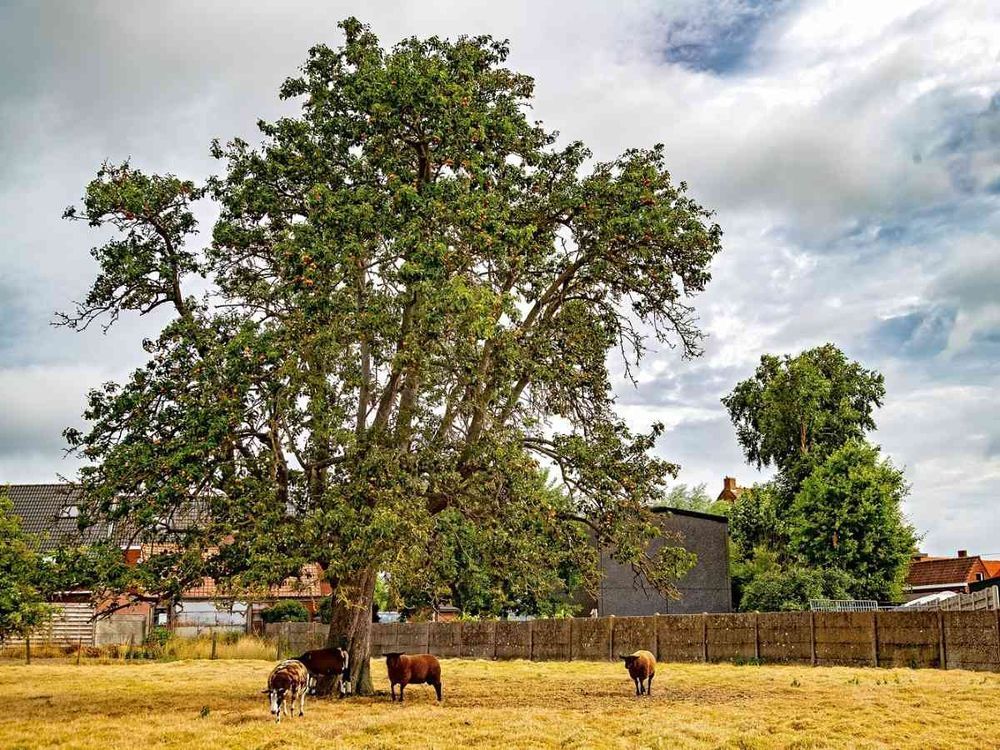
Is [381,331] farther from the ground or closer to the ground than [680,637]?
farther from the ground

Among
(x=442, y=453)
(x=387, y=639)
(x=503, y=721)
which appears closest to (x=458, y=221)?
(x=442, y=453)

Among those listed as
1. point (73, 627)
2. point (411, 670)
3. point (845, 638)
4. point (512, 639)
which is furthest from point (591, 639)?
point (73, 627)

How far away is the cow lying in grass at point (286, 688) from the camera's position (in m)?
20.7

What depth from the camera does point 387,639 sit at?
47.3 metres

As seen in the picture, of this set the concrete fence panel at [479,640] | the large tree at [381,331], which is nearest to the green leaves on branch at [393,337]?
the large tree at [381,331]

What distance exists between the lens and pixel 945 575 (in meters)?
83.2

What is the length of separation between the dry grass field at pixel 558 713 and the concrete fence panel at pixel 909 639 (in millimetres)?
1198

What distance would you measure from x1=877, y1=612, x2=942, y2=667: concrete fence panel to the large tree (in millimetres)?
9573

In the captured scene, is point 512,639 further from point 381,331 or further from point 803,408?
point 803,408

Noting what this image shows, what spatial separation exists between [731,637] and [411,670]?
14.9 metres

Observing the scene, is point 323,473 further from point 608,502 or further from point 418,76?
point 418,76

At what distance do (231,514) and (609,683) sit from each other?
1346 cm

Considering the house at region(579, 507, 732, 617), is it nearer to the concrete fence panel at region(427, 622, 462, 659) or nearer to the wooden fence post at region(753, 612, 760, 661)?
the concrete fence panel at region(427, 622, 462, 659)

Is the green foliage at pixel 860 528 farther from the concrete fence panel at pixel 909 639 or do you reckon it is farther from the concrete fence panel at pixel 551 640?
the concrete fence panel at pixel 909 639
